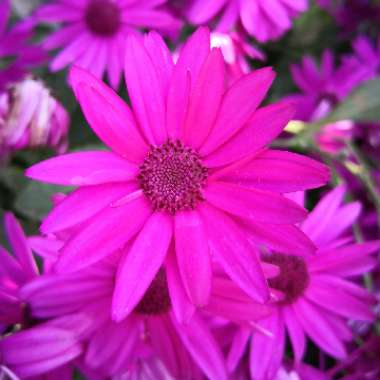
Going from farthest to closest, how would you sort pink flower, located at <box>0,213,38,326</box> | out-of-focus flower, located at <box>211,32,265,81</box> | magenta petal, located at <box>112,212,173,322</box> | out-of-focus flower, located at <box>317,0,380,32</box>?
out-of-focus flower, located at <box>317,0,380,32</box> < out-of-focus flower, located at <box>211,32,265,81</box> < pink flower, located at <box>0,213,38,326</box> < magenta petal, located at <box>112,212,173,322</box>

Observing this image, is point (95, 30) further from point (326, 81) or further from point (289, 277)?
point (289, 277)

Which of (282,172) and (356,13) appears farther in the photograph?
(356,13)

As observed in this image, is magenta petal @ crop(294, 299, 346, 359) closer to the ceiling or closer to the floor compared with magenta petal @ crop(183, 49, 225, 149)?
closer to the floor

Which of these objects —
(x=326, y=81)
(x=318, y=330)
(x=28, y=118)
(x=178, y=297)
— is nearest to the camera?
(x=178, y=297)

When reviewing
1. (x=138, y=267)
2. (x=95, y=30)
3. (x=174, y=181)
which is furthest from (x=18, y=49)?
(x=138, y=267)

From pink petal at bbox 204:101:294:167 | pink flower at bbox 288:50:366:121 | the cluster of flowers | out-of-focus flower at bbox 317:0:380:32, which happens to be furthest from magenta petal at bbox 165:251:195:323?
out-of-focus flower at bbox 317:0:380:32

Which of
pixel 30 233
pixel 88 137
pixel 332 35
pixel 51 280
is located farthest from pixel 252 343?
pixel 332 35

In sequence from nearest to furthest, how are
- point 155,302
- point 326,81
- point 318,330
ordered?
1. point 155,302
2. point 318,330
3. point 326,81

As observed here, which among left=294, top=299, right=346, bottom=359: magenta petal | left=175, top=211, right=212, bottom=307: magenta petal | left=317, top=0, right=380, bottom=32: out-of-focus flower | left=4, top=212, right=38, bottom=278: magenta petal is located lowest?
left=294, top=299, right=346, bottom=359: magenta petal

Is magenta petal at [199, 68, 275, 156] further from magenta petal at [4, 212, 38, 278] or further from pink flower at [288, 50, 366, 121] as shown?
pink flower at [288, 50, 366, 121]
